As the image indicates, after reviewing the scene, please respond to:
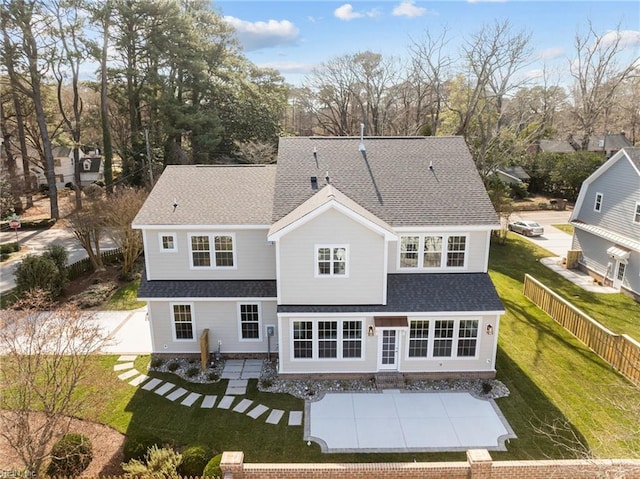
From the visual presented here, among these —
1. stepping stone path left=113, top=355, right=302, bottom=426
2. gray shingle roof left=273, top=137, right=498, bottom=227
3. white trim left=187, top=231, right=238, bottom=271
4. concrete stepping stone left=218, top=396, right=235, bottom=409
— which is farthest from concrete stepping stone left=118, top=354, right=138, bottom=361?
gray shingle roof left=273, top=137, right=498, bottom=227

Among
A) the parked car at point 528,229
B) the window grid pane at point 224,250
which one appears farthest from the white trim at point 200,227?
the parked car at point 528,229

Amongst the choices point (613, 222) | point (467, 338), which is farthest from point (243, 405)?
point (613, 222)

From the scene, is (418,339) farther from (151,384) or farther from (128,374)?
(128,374)

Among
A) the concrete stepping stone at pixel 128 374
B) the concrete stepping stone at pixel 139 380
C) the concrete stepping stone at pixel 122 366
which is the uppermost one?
the concrete stepping stone at pixel 122 366

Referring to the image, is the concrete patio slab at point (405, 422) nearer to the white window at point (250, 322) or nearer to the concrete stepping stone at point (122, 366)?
the white window at point (250, 322)

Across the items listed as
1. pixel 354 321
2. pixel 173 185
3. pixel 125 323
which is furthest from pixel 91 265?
pixel 354 321

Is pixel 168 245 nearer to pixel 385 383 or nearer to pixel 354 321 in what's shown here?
pixel 354 321

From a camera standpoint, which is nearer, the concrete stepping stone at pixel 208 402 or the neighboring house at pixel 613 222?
the concrete stepping stone at pixel 208 402
